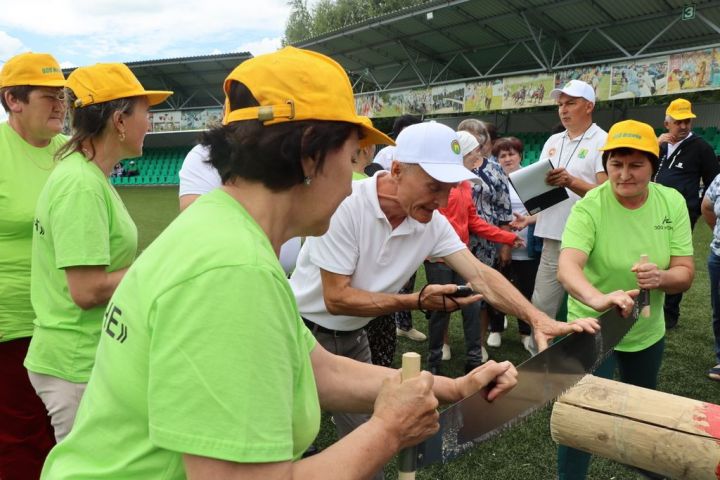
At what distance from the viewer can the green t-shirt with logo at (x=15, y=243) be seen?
2.89 m

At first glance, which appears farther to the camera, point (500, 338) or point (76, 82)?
point (500, 338)

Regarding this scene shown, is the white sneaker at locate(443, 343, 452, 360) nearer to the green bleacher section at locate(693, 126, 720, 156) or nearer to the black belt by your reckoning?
the black belt

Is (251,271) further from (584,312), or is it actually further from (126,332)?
(584,312)

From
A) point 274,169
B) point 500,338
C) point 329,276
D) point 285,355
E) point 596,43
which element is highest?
point 596,43

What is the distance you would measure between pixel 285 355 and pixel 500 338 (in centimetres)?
567

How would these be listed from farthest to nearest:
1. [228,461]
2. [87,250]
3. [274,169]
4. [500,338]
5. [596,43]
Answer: [596,43]
[500,338]
[87,250]
[274,169]
[228,461]

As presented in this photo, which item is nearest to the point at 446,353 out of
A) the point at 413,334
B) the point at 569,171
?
the point at 413,334

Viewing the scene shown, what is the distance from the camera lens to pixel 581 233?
3.14 meters

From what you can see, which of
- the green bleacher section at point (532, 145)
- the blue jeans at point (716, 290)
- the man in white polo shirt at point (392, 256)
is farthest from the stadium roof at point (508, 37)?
the man in white polo shirt at point (392, 256)

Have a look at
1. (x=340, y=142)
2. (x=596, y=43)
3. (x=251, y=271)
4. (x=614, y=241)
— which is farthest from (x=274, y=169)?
(x=596, y=43)

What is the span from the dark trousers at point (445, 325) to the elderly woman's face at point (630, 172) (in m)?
2.40

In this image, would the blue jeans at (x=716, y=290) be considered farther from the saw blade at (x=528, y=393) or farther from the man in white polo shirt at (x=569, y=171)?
the saw blade at (x=528, y=393)

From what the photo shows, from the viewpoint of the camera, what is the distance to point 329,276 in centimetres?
296

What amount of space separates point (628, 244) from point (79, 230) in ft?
9.23
